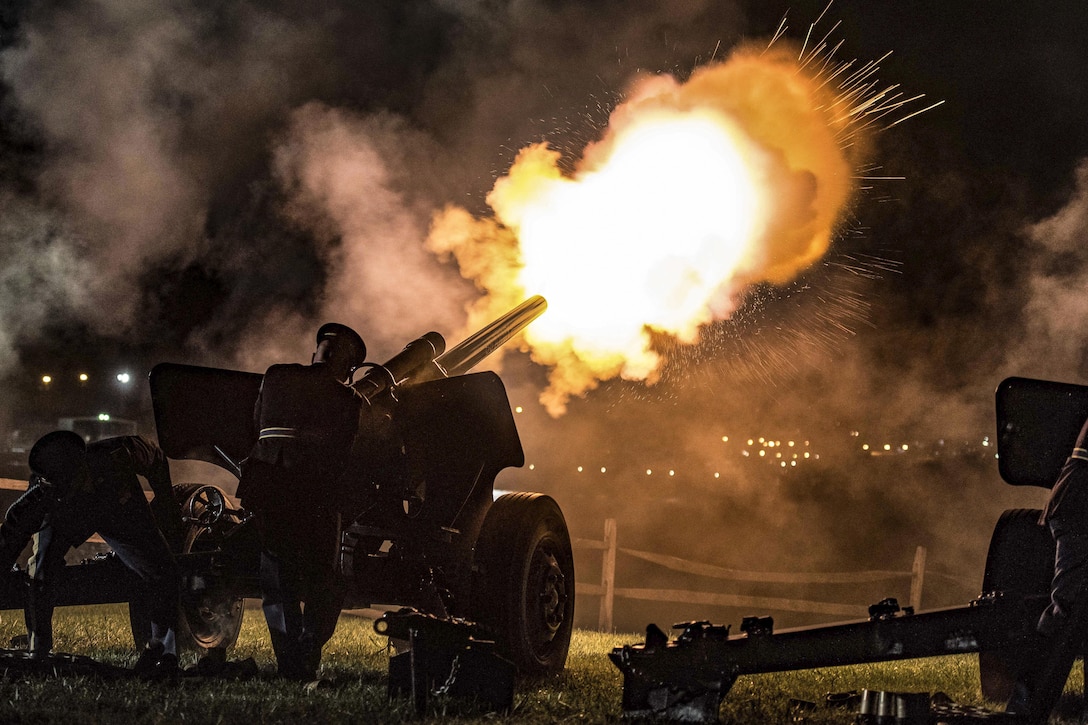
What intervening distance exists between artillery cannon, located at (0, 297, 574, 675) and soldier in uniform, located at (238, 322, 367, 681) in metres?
0.18

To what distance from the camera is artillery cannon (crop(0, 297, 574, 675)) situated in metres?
5.46

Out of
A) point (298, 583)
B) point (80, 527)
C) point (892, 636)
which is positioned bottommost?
point (892, 636)

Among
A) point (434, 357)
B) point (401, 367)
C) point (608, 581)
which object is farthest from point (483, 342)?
point (608, 581)

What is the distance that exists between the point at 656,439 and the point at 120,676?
42.0 m

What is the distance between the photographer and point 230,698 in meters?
4.65

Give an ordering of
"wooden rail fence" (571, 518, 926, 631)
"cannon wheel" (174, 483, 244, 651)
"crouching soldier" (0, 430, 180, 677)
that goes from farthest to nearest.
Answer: "wooden rail fence" (571, 518, 926, 631) < "cannon wheel" (174, 483, 244, 651) < "crouching soldier" (0, 430, 180, 677)

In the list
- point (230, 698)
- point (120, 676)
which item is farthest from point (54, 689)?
point (230, 698)

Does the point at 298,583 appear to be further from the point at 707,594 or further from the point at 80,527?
the point at 707,594

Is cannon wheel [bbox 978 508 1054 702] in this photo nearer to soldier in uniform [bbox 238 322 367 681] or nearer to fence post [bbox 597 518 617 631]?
soldier in uniform [bbox 238 322 367 681]

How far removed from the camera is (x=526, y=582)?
5699mm

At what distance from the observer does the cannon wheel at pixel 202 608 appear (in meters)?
6.29

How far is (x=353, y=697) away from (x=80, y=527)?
5.84ft

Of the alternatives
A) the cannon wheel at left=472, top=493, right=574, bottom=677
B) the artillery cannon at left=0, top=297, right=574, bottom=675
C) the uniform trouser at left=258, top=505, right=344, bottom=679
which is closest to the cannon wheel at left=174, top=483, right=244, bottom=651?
the artillery cannon at left=0, top=297, right=574, bottom=675

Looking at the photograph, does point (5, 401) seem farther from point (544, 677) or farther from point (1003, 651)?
point (1003, 651)
